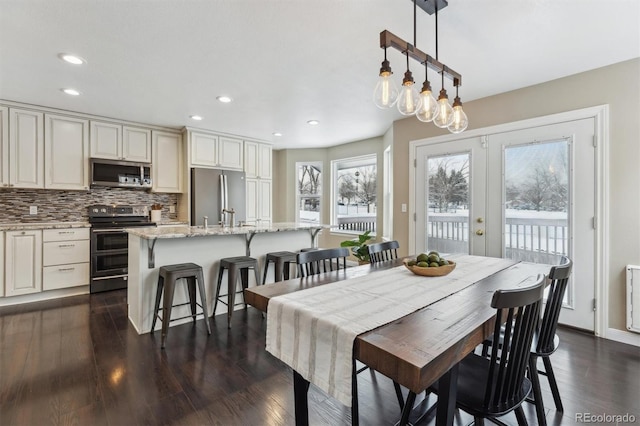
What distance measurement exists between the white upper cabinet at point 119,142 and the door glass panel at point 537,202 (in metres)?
4.85

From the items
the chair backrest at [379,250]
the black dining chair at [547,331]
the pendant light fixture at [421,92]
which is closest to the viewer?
the black dining chair at [547,331]

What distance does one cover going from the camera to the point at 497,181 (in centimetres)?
330

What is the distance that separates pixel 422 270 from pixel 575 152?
88.8 inches

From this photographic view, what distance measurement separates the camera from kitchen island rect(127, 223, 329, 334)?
108 inches

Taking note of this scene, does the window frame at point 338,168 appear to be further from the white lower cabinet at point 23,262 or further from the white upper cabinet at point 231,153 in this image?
the white lower cabinet at point 23,262

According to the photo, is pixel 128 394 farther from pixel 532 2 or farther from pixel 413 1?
pixel 532 2

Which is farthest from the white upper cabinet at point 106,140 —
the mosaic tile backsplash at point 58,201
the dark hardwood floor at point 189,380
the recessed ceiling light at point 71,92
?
the dark hardwood floor at point 189,380

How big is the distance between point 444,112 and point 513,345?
142 cm

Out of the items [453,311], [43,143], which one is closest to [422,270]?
[453,311]

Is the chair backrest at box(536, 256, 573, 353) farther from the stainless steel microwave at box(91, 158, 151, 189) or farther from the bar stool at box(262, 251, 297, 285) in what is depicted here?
the stainless steel microwave at box(91, 158, 151, 189)

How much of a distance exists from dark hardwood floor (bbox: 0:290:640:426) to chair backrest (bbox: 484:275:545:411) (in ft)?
2.14

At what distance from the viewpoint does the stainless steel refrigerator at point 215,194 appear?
470 centimetres

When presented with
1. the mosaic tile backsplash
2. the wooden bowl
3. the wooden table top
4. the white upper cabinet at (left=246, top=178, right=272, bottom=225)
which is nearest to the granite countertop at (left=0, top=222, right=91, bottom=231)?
the mosaic tile backsplash

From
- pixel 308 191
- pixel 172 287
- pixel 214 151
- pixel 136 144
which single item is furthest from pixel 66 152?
pixel 308 191
